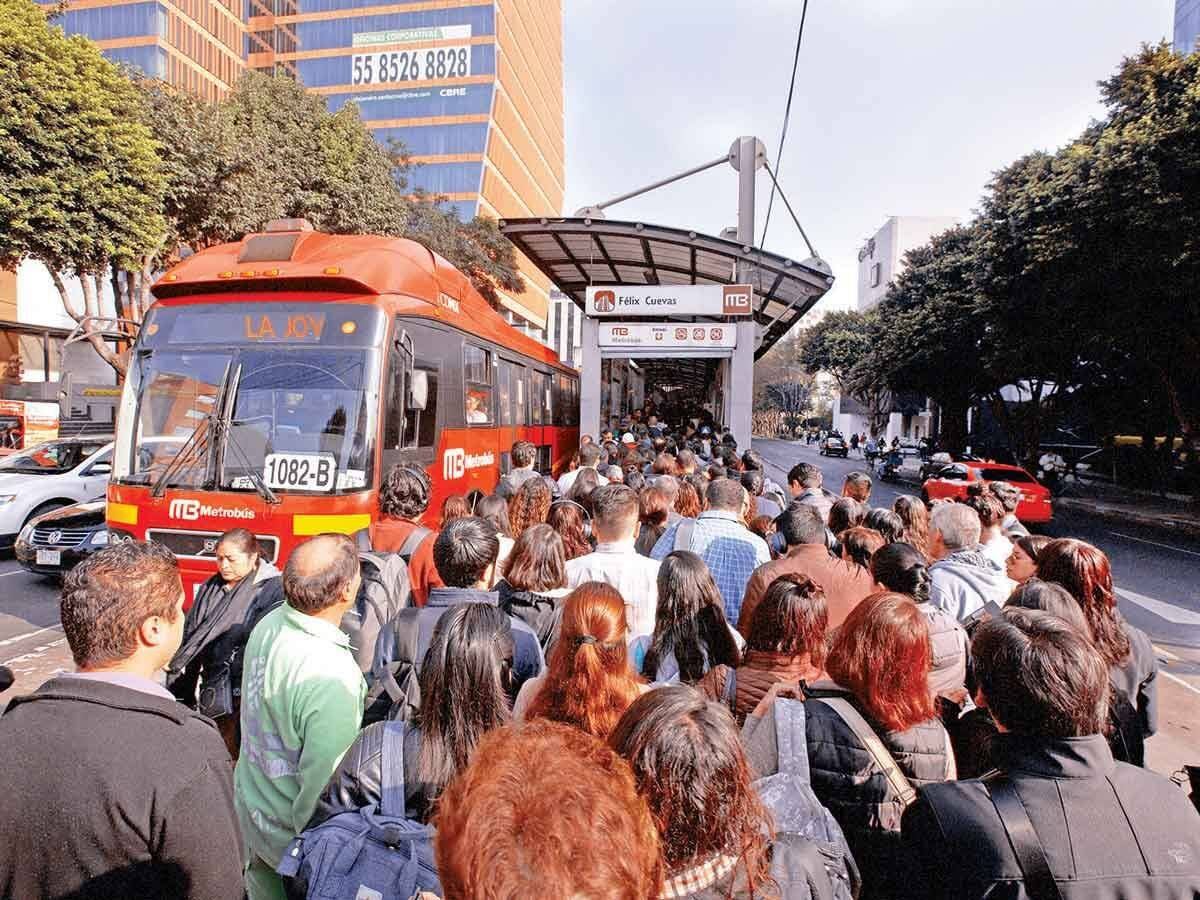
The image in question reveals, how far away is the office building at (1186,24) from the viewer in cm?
3538

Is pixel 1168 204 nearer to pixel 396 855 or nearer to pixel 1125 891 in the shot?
pixel 1125 891

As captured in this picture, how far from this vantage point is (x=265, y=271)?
629 centimetres

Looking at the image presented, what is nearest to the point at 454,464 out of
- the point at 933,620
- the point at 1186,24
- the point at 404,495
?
the point at 404,495

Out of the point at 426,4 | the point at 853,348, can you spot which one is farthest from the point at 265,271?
the point at 426,4

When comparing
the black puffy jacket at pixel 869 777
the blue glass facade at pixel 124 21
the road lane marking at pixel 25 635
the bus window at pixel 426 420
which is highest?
the blue glass facade at pixel 124 21

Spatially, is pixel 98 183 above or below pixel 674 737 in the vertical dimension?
above

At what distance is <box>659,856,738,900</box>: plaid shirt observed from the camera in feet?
4.40

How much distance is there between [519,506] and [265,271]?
10.6 ft

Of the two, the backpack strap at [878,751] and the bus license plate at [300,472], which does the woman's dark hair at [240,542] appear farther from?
the backpack strap at [878,751]

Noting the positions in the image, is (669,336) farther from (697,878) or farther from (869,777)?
(697,878)

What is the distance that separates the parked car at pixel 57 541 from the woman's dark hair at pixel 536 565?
22.0 feet

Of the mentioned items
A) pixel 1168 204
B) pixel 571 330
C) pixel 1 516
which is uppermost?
pixel 571 330

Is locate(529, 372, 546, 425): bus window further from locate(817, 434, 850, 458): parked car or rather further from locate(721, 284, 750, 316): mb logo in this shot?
locate(817, 434, 850, 458): parked car

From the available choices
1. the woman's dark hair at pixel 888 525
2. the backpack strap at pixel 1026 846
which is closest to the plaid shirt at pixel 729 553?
the woman's dark hair at pixel 888 525
